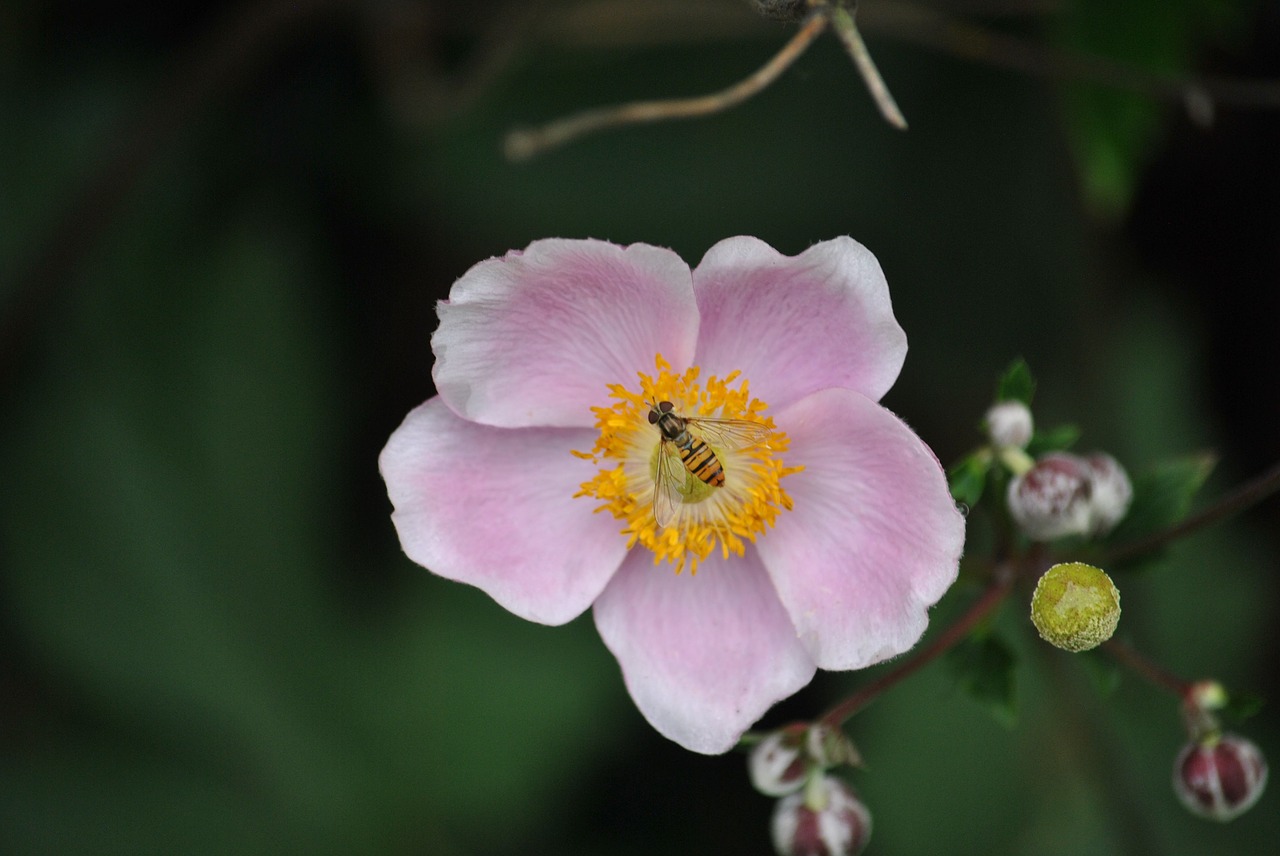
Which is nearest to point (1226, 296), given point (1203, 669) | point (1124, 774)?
point (1203, 669)

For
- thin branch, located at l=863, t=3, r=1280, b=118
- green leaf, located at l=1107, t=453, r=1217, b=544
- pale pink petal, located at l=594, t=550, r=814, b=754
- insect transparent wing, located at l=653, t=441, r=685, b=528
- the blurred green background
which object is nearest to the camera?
pale pink petal, located at l=594, t=550, r=814, b=754

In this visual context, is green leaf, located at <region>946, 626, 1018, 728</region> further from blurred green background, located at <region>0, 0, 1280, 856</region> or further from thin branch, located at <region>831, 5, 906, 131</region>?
blurred green background, located at <region>0, 0, 1280, 856</region>

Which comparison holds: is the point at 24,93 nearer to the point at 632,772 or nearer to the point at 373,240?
the point at 373,240

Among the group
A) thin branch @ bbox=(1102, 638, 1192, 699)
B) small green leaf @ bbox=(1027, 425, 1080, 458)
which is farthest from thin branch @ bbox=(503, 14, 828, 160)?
thin branch @ bbox=(1102, 638, 1192, 699)

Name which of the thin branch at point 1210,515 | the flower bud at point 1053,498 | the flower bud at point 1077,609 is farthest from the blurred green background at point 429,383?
the flower bud at point 1077,609

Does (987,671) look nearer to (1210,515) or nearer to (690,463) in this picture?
(1210,515)

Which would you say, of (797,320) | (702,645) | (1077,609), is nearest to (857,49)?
(797,320)
